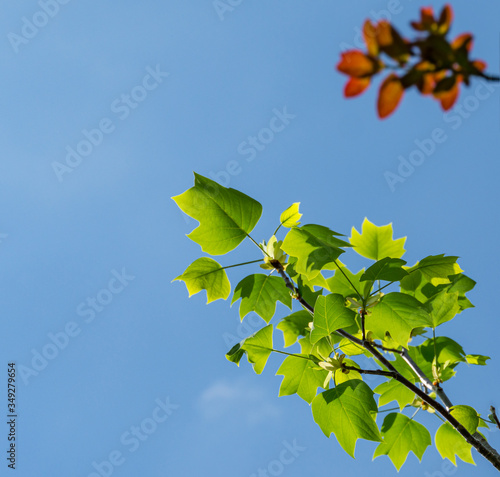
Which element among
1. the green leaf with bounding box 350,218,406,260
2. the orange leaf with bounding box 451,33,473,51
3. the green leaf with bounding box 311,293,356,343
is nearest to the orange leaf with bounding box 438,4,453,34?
the orange leaf with bounding box 451,33,473,51

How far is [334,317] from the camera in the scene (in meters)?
1.98

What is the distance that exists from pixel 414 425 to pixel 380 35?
2.17 metres

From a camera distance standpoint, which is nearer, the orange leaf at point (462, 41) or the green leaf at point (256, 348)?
the orange leaf at point (462, 41)

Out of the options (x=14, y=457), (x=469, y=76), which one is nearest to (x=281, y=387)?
(x=469, y=76)

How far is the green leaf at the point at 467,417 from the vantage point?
208 centimetres

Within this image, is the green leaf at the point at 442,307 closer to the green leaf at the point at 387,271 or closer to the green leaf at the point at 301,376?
the green leaf at the point at 387,271

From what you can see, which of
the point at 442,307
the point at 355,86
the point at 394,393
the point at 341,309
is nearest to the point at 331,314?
the point at 341,309

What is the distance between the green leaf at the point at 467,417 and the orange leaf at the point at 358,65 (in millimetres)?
1860

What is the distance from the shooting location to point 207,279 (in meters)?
2.36

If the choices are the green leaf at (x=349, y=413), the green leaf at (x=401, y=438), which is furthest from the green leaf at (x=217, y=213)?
the green leaf at (x=401, y=438)

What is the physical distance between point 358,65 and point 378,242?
1.82 m

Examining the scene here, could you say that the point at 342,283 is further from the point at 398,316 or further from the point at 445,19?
the point at 445,19

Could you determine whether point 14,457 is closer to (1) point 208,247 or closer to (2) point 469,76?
(1) point 208,247

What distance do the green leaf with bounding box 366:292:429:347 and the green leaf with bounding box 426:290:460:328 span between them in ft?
0.30
